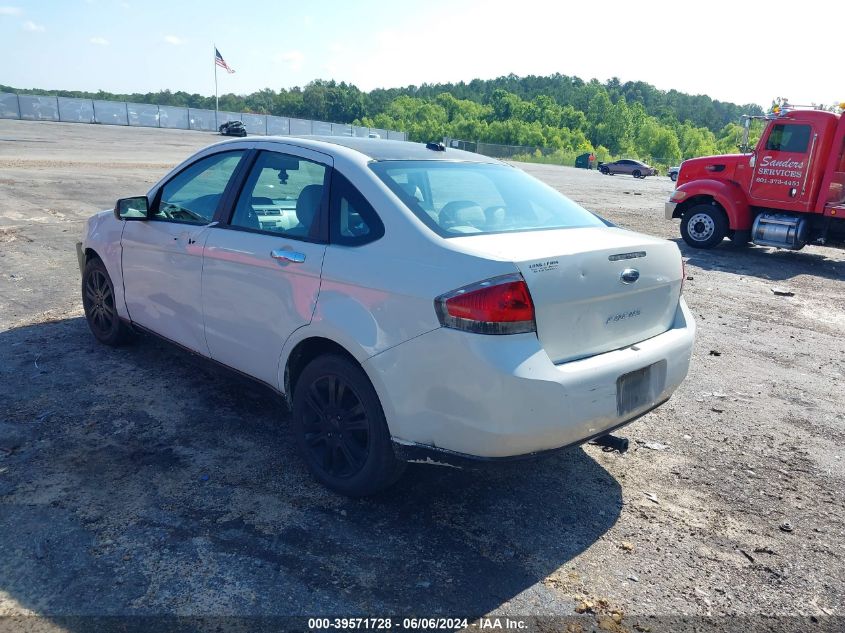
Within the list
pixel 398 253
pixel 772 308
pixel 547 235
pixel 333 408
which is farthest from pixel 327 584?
pixel 772 308

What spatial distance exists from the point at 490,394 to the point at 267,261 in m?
1.58

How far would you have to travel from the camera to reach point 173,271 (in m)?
4.41

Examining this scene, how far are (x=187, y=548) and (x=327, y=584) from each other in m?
0.70

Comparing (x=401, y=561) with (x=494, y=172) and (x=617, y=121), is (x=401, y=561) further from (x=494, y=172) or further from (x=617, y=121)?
(x=617, y=121)

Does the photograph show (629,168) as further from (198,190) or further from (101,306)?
(198,190)

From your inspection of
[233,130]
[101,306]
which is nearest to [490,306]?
[101,306]

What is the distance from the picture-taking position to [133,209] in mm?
4656

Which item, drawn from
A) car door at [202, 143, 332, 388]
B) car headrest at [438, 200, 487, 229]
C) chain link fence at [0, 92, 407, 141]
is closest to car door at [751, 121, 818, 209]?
car headrest at [438, 200, 487, 229]

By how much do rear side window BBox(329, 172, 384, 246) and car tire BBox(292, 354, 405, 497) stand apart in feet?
2.01

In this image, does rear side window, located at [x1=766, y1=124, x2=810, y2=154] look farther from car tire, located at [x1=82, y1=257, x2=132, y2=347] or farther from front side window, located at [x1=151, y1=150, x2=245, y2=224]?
car tire, located at [x1=82, y1=257, x2=132, y2=347]

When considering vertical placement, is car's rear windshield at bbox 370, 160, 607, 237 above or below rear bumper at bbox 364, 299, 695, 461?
above

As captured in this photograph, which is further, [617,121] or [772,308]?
[617,121]

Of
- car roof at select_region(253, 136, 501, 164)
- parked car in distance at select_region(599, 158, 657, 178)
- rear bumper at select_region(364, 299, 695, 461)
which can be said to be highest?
car roof at select_region(253, 136, 501, 164)

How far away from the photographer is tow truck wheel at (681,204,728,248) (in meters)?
13.2
